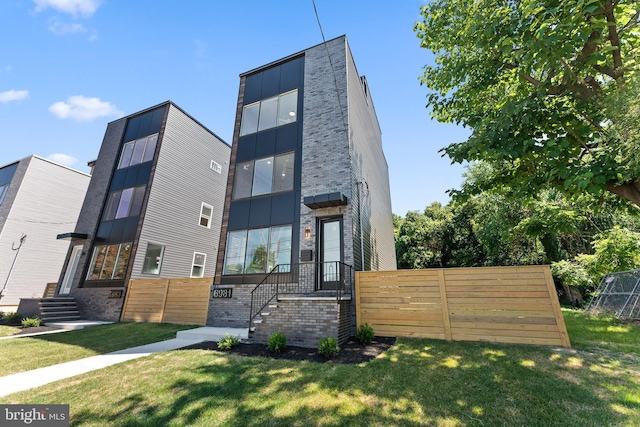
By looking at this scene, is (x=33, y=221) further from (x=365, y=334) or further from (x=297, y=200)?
(x=365, y=334)

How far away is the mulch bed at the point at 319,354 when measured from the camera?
532 cm

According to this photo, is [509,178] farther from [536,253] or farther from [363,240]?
[536,253]

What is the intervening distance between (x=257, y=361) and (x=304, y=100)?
31.2 ft

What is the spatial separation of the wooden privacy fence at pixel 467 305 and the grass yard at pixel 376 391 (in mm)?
602

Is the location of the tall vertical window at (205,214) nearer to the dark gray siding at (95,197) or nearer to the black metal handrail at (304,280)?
the dark gray siding at (95,197)

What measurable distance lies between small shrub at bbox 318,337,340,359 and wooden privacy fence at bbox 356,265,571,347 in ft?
6.25

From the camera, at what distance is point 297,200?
9.52m

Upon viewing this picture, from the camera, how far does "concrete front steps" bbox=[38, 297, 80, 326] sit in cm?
1096

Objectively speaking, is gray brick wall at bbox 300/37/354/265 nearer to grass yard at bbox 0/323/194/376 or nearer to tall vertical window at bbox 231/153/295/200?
tall vertical window at bbox 231/153/295/200

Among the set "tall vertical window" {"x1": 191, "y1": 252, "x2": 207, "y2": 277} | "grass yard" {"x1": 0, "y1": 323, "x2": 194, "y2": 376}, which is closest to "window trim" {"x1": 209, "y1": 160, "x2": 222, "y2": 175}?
"tall vertical window" {"x1": 191, "y1": 252, "x2": 207, "y2": 277}

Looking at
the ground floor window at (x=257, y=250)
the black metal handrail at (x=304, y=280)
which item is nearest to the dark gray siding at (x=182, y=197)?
the ground floor window at (x=257, y=250)

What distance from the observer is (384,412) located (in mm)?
3238

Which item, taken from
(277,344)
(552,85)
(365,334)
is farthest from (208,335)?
(552,85)

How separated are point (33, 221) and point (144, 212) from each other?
422 inches
